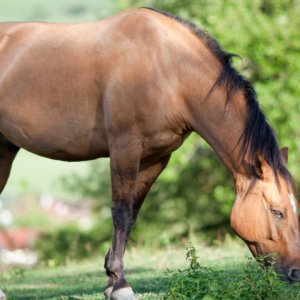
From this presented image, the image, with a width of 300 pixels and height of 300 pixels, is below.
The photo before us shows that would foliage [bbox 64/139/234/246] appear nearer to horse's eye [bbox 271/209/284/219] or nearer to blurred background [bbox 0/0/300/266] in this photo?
blurred background [bbox 0/0/300/266]

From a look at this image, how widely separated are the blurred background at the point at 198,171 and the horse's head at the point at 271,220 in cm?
251

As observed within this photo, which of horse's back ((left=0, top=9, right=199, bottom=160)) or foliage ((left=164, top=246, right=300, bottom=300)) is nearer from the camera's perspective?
foliage ((left=164, top=246, right=300, bottom=300))

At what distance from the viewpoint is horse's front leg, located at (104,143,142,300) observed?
310cm

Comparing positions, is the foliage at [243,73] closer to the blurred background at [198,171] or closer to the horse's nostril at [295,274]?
the blurred background at [198,171]

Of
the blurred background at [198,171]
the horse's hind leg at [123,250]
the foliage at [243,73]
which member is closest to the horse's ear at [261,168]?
the horse's hind leg at [123,250]

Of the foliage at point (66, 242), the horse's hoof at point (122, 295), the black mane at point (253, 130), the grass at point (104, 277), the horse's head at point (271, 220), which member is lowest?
the foliage at point (66, 242)

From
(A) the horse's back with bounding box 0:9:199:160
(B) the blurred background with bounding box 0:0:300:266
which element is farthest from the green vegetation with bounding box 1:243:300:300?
(A) the horse's back with bounding box 0:9:199:160

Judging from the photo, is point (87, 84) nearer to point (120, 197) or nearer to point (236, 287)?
point (120, 197)

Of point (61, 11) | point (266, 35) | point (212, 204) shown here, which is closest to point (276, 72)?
point (266, 35)

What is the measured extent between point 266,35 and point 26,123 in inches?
342

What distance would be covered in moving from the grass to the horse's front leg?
32 centimetres

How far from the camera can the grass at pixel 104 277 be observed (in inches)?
147

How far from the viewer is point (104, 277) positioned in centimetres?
481

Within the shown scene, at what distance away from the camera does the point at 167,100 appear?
313 cm
